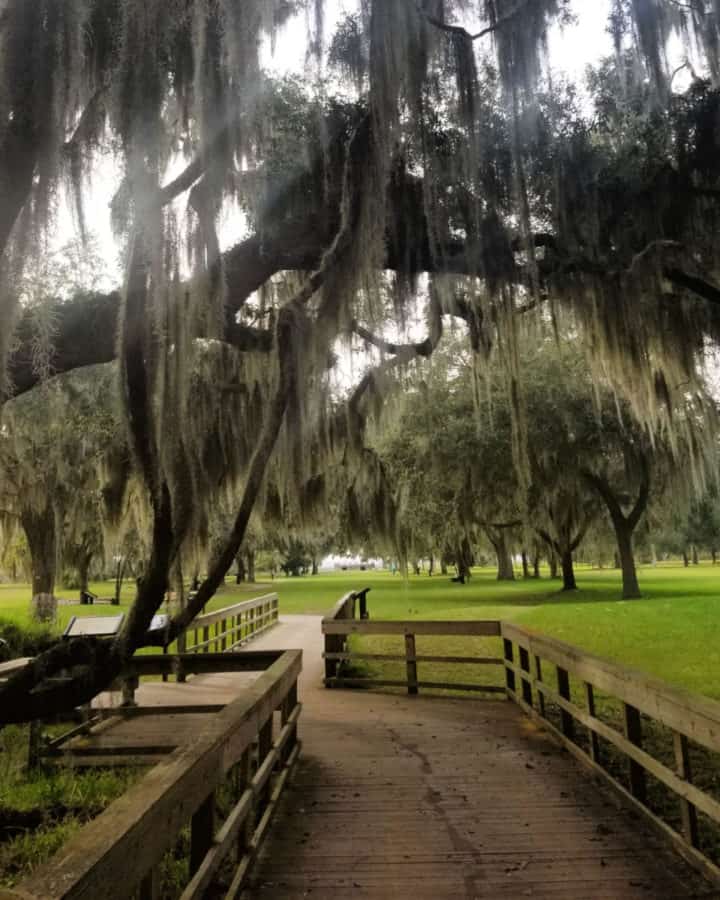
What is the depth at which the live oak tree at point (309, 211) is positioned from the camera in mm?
3504

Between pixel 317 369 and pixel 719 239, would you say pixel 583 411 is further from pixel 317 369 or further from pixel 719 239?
pixel 317 369

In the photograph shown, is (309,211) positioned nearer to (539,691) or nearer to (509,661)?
(539,691)

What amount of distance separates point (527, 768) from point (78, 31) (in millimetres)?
4865

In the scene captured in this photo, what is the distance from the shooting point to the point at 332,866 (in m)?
2.98

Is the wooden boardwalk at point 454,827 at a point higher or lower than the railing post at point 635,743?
lower

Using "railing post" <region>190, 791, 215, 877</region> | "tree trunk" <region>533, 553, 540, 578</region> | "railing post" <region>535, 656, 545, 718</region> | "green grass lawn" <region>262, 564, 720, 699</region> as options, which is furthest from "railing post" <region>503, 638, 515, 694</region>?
"tree trunk" <region>533, 553, 540, 578</region>

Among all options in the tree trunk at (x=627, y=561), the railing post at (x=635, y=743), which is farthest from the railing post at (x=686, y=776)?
the tree trunk at (x=627, y=561)

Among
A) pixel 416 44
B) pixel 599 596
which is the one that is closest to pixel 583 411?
pixel 599 596

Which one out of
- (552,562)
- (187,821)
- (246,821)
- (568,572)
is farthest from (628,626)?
(552,562)

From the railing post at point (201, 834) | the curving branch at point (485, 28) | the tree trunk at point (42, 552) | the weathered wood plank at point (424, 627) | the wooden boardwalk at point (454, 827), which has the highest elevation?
the curving branch at point (485, 28)

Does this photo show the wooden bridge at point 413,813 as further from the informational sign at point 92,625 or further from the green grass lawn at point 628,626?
the green grass lawn at point 628,626

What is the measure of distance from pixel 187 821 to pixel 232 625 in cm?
951

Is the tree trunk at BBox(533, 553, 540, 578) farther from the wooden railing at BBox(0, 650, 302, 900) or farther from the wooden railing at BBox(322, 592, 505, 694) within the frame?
the wooden railing at BBox(0, 650, 302, 900)

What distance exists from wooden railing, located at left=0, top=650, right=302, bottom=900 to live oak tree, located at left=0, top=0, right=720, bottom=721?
104 centimetres
